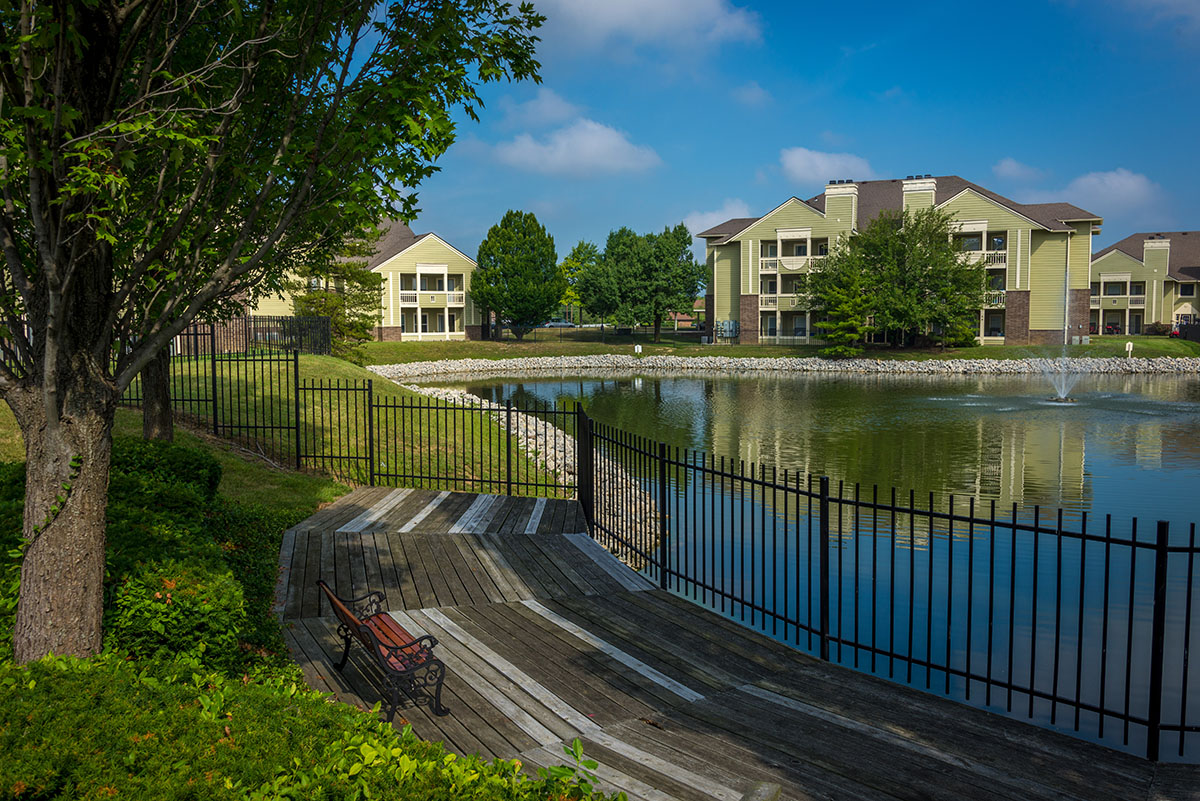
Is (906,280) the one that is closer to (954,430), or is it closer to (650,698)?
(954,430)

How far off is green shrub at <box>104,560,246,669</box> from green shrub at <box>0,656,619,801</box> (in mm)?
986

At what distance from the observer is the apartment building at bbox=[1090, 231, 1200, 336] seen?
3036 inches

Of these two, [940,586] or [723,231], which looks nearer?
[940,586]

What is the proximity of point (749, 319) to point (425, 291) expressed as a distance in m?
27.5

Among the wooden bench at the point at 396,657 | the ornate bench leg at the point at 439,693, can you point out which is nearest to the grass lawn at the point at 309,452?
the wooden bench at the point at 396,657

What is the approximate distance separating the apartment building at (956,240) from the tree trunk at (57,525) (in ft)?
A: 207

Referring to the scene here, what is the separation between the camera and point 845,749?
5.75 meters

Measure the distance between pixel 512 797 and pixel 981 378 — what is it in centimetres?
5229

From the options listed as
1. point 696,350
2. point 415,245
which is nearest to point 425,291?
point 415,245

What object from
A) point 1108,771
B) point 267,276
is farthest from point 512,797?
point 267,276

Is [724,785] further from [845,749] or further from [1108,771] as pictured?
[1108,771]

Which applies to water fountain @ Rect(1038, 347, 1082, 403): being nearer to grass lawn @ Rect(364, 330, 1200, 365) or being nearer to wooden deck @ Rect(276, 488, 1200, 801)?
grass lawn @ Rect(364, 330, 1200, 365)

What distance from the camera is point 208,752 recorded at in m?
3.99

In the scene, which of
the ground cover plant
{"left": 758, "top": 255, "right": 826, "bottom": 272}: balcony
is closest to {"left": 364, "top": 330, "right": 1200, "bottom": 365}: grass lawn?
{"left": 758, "top": 255, "right": 826, "bottom": 272}: balcony
